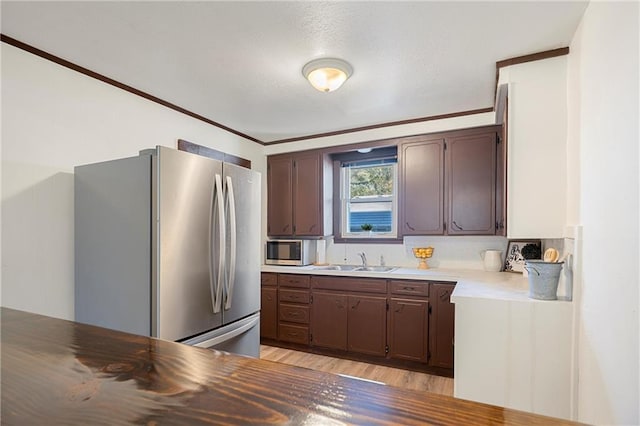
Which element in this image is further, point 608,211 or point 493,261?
point 493,261

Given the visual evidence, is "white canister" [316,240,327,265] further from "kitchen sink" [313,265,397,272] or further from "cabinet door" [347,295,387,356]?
"cabinet door" [347,295,387,356]

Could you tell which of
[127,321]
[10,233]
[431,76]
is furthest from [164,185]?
[431,76]

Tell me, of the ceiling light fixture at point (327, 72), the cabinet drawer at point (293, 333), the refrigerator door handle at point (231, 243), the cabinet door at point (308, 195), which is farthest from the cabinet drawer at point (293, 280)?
the ceiling light fixture at point (327, 72)

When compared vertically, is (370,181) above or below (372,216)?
above

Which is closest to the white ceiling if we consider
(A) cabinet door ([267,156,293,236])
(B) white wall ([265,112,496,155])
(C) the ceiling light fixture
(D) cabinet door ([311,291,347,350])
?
(C) the ceiling light fixture

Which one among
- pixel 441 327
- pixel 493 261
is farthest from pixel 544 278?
pixel 493 261

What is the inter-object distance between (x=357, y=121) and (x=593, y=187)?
2311 millimetres

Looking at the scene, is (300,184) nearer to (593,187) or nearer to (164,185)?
(164,185)

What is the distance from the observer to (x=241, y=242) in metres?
2.24

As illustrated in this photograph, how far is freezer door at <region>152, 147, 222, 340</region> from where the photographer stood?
171cm

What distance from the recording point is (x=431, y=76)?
238 centimetres

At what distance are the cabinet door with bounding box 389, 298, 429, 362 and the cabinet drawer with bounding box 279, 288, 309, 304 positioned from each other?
2.94ft

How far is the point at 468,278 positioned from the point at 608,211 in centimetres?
166

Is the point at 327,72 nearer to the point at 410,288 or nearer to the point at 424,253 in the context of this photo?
the point at 410,288
